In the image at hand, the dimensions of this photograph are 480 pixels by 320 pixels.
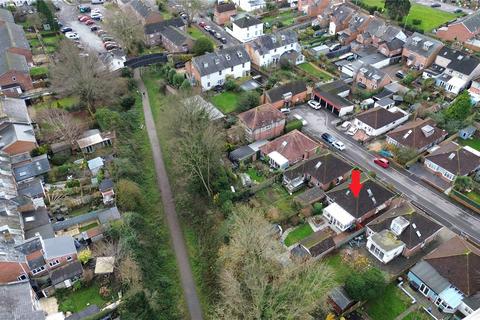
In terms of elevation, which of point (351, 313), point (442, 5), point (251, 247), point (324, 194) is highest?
point (442, 5)

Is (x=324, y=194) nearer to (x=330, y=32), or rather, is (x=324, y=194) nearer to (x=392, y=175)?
(x=392, y=175)

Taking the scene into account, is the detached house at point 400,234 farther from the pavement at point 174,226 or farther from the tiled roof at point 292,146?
the pavement at point 174,226

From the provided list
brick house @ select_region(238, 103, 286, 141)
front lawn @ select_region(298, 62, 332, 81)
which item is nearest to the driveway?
brick house @ select_region(238, 103, 286, 141)

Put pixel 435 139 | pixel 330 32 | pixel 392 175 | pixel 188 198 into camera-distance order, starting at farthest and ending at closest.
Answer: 1. pixel 330 32
2. pixel 435 139
3. pixel 392 175
4. pixel 188 198

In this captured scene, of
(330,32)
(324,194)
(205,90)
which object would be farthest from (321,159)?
(330,32)

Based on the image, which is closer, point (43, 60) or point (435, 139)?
point (435, 139)

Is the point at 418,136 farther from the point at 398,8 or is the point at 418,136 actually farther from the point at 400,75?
the point at 398,8

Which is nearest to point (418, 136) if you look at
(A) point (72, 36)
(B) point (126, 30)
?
(B) point (126, 30)
